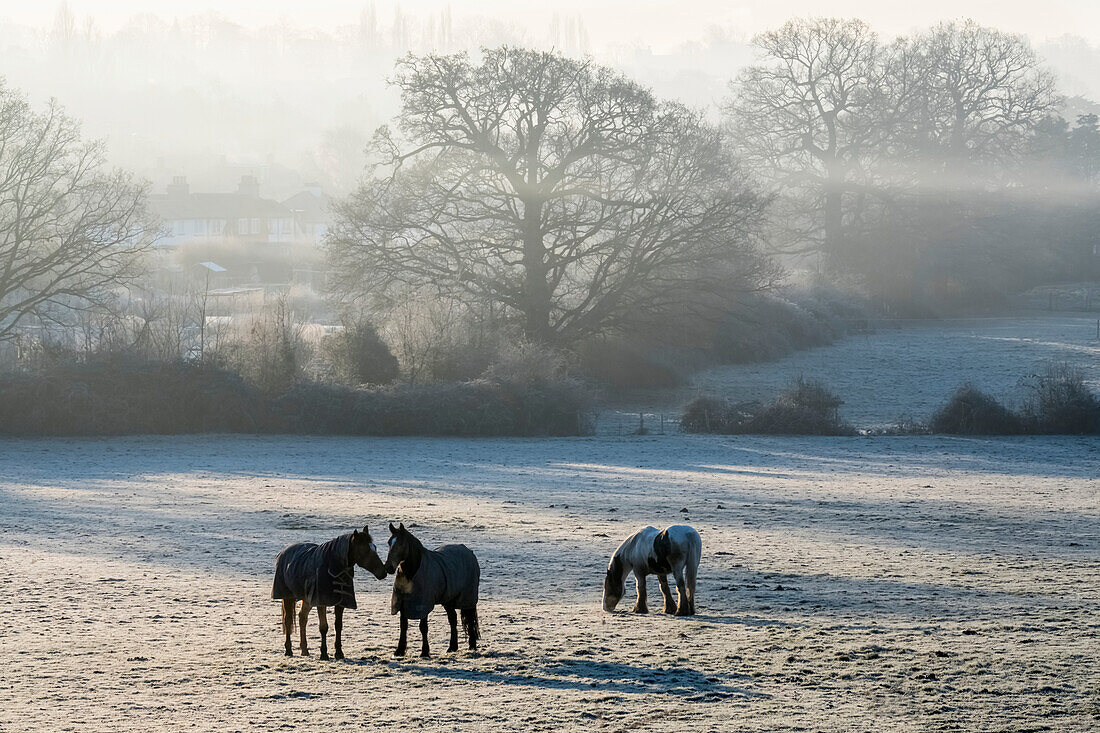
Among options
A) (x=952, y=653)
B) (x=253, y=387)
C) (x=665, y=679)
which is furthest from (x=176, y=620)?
(x=253, y=387)

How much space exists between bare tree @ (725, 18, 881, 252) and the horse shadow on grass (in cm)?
6649

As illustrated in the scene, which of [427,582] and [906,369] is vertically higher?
[906,369]

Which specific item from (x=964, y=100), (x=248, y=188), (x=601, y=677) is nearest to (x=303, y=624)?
(x=601, y=677)

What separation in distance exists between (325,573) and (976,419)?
95.4ft

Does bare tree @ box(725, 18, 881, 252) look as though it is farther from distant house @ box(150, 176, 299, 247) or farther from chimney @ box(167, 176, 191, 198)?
chimney @ box(167, 176, 191, 198)

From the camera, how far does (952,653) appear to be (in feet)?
35.4

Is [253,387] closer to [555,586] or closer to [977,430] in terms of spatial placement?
[977,430]

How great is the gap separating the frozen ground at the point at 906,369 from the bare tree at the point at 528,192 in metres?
5.70

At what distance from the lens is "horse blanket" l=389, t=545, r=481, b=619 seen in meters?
10.4

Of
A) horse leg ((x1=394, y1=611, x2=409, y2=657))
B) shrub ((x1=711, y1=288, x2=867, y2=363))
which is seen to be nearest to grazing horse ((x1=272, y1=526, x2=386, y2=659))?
horse leg ((x1=394, y1=611, x2=409, y2=657))

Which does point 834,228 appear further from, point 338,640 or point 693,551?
point 338,640

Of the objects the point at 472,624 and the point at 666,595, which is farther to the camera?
the point at 666,595

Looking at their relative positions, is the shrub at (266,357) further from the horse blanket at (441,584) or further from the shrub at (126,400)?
the horse blanket at (441,584)

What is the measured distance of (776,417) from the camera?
36.3m
